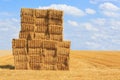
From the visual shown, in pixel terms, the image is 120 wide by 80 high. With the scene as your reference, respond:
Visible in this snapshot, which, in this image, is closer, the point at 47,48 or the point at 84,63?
the point at 47,48

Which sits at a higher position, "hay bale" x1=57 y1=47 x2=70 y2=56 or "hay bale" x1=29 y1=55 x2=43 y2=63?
"hay bale" x1=57 y1=47 x2=70 y2=56

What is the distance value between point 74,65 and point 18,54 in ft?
17.0

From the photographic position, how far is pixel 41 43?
95.4 feet

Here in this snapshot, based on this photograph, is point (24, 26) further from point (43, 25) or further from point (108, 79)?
point (108, 79)

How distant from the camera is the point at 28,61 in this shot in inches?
1150

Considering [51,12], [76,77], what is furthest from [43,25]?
[76,77]

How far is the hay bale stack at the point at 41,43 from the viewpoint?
29.1 metres

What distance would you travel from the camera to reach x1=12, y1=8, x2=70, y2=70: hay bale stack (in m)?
29.1

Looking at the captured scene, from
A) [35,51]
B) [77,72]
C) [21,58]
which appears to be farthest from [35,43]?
[77,72]

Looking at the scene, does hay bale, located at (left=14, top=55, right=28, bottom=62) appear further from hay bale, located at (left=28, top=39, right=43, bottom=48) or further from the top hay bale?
the top hay bale

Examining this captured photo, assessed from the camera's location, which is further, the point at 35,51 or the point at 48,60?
the point at 48,60

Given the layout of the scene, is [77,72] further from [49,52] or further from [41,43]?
[41,43]

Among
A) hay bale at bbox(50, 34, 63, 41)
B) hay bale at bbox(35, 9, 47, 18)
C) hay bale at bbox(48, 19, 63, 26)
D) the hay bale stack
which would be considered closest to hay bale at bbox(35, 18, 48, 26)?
the hay bale stack

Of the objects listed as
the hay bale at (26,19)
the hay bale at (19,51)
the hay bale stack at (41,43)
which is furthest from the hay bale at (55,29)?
the hay bale at (19,51)
